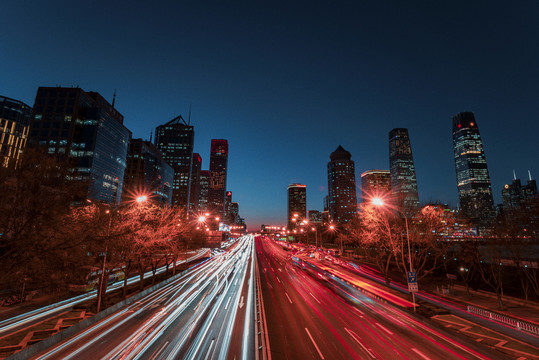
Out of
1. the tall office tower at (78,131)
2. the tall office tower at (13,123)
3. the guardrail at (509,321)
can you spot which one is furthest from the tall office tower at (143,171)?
the guardrail at (509,321)

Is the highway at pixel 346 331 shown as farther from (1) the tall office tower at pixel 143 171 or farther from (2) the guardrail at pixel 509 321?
(1) the tall office tower at pixel 143 171

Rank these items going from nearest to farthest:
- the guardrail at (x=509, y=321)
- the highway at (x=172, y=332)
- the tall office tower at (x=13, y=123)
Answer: the highway at (x=172, y=332) → the guardrail at (x=509, y=321) → the tall office tower at (x=13, y=123)

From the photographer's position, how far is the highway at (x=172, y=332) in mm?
13477

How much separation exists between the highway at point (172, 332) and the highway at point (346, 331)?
7.47ft

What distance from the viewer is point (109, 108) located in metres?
145

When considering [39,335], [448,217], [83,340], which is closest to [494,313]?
[448,217]

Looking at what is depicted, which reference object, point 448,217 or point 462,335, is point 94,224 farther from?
point 448,217

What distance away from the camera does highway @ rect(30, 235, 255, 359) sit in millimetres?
13477

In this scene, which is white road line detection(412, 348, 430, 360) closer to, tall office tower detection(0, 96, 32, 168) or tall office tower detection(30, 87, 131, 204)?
tall office tower detection(30, 87, 131, 204)

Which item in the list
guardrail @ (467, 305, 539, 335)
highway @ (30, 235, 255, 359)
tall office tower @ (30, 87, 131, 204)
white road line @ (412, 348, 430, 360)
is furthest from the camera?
tall office tower @ (30, 87, 131, 204)

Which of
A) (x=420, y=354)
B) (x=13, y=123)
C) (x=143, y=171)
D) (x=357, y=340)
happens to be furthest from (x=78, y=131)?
(x=420, y=354)

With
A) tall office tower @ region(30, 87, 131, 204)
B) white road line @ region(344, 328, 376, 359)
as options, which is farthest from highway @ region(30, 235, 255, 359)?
tall office tower @ region(30, 87, 131, 204)

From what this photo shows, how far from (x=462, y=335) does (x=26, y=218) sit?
26372mm

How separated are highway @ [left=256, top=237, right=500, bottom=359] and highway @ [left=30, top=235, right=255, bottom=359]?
2276 mm
